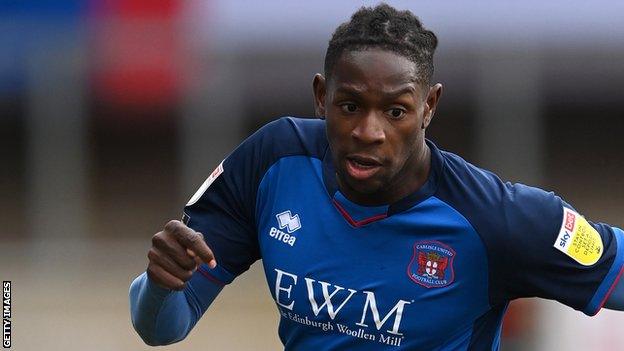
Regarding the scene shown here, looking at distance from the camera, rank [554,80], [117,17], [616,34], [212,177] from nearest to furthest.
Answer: [212,177] < [117,17] < [616,34] < [554,80]

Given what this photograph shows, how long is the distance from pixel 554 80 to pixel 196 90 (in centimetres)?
490

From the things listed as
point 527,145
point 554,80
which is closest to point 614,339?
A: point 527,145

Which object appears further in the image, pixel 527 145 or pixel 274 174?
pixel 527 145

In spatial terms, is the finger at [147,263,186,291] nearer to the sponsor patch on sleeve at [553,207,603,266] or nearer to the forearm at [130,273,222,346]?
the forearm at [130,273,222,346]

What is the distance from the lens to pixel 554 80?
16.1m

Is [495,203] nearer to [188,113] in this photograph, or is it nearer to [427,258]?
[427,258]

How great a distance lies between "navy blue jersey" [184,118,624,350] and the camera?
3570 millimetres

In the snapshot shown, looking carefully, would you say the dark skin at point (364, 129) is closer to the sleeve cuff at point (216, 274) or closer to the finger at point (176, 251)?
the finger at point (176, 251)

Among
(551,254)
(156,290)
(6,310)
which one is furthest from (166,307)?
(6,310)

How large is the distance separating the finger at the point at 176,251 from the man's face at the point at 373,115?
507 millimetres

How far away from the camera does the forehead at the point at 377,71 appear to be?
345 centimetres

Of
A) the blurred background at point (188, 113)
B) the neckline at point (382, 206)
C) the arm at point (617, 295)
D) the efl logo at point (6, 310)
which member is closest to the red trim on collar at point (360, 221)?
the neckline at point (382, 206)

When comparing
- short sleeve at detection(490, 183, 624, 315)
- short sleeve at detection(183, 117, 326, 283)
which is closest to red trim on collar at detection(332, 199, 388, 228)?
short sleeve at detection(183, 117, 326, 283)

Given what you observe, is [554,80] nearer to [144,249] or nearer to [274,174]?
[144,249]
